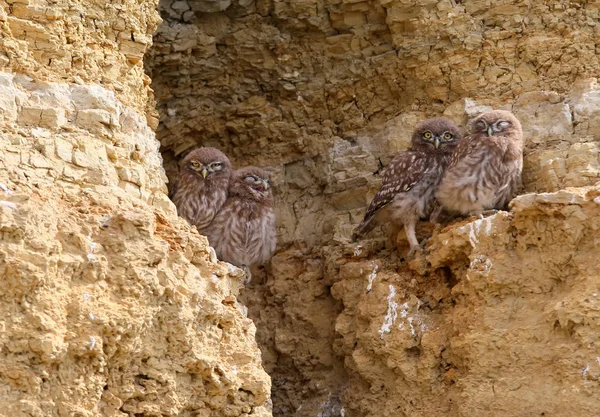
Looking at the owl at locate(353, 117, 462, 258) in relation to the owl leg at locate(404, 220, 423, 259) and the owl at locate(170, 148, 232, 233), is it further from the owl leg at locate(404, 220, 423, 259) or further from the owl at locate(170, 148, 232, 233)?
the owl at locate(170, 148, 232, 233)

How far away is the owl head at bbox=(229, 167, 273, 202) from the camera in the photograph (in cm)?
930

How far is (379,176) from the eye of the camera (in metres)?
9.75

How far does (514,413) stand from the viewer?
25.1ft

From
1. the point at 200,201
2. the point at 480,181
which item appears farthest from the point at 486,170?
the point at 200,201

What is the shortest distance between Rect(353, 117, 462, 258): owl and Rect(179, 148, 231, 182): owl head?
119 centimetres

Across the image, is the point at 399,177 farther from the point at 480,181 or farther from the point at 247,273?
the point at 247,273

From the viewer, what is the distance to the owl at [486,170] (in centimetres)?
831

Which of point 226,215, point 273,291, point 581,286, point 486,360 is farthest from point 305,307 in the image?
point 581,286

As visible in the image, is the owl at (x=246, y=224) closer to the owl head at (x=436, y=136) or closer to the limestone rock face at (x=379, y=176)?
the limestone rock face at (x=379, y=176)

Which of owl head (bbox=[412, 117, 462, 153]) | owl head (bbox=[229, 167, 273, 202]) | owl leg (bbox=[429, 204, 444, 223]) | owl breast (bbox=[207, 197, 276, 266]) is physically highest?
owl head (bbox=[412, 117, 462, 153])

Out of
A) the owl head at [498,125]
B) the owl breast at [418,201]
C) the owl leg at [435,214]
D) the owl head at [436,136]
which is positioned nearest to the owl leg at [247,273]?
the owl breast at [418,201]

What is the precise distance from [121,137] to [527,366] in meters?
3.03

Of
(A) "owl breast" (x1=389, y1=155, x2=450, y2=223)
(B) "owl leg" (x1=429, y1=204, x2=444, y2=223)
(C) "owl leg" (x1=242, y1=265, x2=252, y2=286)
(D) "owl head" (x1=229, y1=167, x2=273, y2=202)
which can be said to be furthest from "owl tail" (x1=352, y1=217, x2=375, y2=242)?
(C) "owl leg" (x1=242, y1=265, x2=252, y2=286)

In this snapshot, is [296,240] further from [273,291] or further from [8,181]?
[8,181]
